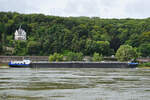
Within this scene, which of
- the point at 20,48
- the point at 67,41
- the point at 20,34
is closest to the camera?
the point at 20,48

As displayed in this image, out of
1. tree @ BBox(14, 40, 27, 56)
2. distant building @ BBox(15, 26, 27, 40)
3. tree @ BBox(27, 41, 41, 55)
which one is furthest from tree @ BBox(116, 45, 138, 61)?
distant building @ BBox(15, 26, 27, 40)

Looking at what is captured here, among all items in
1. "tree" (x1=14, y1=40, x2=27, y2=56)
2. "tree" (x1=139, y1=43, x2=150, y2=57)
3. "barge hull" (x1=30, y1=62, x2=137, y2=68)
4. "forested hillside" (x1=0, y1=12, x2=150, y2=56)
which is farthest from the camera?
"forested hillside" (x1=0, y1=12, x2=150, y2=56)

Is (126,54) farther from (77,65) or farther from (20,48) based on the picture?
(20,48)

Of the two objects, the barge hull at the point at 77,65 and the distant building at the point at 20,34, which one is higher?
the distant building at the point at 20,34

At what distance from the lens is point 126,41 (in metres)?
180

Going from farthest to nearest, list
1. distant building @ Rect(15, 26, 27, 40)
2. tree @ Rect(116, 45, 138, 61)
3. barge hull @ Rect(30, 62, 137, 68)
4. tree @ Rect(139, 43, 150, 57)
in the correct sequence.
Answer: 1. distant building @ Rect(15, 26, 27, 40)
2. tree @ Rect(139, 43, 150, 57)
3. tree @ Rect(116, 45, 138, 61)
4. barge hull @ Rect(30, 62, 137, 68)

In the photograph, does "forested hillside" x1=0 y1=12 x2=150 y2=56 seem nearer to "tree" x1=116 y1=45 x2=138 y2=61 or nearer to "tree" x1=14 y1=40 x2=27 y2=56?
"tree" x1=14 y1=40 x2=27 y2=56

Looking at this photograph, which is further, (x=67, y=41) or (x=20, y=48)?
(x=67, y=41)

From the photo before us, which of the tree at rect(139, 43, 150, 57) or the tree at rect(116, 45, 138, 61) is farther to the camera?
the tree at rect(139, 43, 150, 57)

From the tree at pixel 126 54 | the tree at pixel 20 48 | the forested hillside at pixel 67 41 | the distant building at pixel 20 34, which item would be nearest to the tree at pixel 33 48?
the forested hillside at pixel 67 41

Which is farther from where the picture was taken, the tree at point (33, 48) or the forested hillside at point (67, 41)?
the forested hillside at point (67, 41)

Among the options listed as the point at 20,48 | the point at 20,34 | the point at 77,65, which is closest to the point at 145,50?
the point at 20,48

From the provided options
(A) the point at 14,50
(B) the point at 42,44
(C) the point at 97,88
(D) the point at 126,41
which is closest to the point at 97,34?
(D) the point at 126,41

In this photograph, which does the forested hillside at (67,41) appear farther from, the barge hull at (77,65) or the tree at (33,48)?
the barge hull at (77,65)
